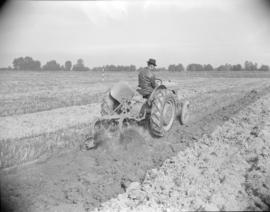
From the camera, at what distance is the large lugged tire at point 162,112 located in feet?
20.6

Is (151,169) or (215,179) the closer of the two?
(215,179)

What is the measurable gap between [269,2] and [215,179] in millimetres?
3159

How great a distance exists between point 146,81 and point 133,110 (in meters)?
0.67

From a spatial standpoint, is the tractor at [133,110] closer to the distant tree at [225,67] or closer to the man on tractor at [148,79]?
the man on tractor at [148,79]

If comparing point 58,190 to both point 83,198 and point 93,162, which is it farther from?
point 93,162

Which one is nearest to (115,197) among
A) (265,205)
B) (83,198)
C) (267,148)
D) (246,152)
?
(83,198)

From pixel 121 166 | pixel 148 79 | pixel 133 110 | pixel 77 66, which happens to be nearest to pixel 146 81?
pixel 148 79

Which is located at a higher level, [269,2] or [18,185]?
[269,2]

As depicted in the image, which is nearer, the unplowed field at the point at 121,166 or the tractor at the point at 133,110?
the unplowed field at the point at 121,166

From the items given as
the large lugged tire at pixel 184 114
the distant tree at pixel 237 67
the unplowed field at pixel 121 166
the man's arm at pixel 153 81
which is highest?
the man's arm at pixel 153 81

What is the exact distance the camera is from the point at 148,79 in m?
6.54

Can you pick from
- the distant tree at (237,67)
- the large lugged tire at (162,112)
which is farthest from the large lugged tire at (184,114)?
the distant tree at (237,67)

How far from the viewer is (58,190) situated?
4293 millimetres

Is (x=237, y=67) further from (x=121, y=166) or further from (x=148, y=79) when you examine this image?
(x=121, y=166)
